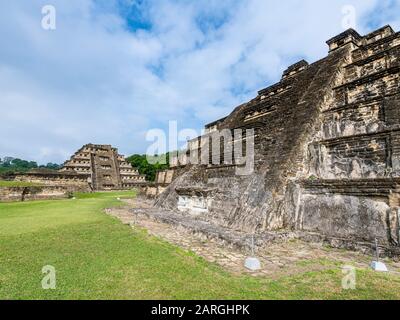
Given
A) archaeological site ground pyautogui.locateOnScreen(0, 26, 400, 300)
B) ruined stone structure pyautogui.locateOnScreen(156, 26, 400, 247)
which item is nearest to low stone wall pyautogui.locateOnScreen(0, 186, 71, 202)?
archaeological site ground pyautogui.locateOnScreen(0, 26, 400, 300)

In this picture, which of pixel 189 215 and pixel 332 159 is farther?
pixel 189 215

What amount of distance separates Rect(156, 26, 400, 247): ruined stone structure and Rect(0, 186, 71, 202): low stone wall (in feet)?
54.2

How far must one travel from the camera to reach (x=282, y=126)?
8883 mm

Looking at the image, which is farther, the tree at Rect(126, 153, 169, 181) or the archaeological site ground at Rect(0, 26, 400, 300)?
the tree at Rect(126, 153, 169, 181)

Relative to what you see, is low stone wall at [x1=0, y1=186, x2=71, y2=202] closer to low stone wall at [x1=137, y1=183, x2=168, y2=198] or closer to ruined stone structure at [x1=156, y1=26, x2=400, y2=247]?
low stone wall at [x1=137, y1=183, x2=168, y2=198]

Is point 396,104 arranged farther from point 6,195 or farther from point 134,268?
point 6,195

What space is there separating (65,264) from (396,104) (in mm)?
7979

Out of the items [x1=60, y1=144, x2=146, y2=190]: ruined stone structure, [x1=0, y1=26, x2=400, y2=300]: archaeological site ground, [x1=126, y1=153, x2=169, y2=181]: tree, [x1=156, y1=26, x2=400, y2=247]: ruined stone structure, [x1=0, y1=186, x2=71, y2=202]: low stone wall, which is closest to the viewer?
[x1=0, y1=26, x2=400, y2=300]: archaeological site ground

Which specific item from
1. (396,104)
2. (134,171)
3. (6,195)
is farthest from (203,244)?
(134,171)

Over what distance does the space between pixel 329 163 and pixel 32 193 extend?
74.0 feet

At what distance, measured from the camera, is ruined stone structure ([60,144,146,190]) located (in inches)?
1405

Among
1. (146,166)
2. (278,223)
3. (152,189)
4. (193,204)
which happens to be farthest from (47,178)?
(278,223)

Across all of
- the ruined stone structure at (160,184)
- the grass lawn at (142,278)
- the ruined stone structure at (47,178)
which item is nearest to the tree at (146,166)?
the ruined stone structure at (47,178)

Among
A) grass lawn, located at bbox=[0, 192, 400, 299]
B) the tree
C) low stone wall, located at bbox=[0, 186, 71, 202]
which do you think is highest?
the tree
